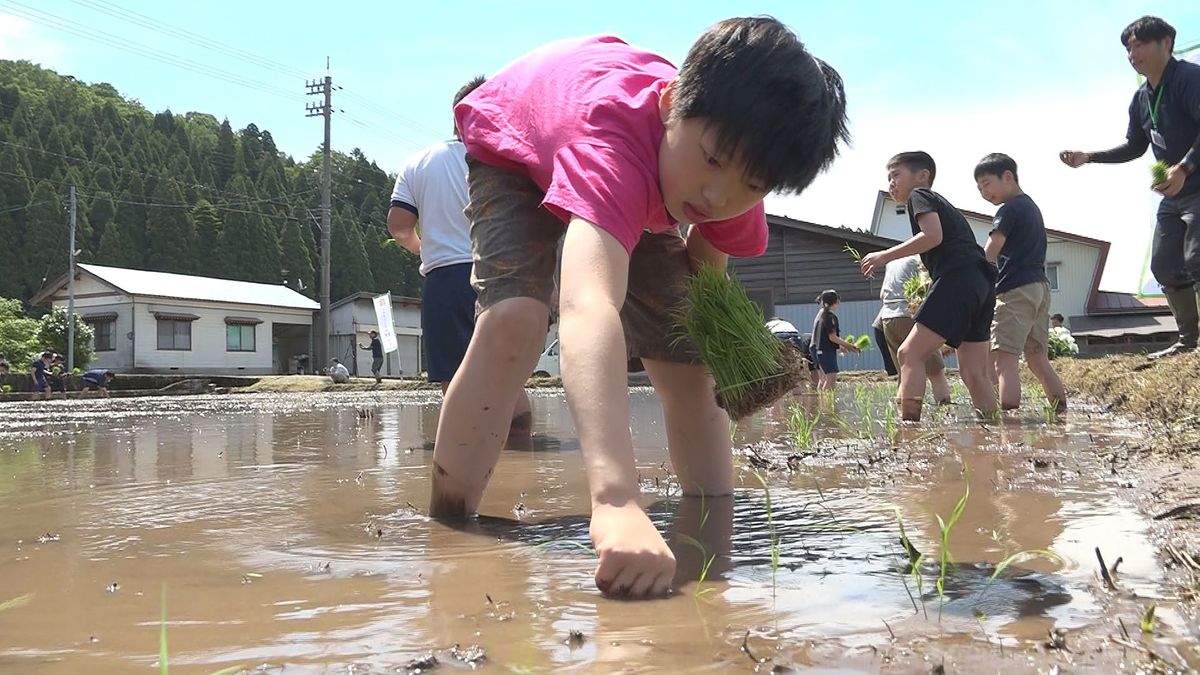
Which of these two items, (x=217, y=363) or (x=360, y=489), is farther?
(x=217, y=363)

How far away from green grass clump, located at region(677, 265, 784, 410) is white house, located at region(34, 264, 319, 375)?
1421 inches

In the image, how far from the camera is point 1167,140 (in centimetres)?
499

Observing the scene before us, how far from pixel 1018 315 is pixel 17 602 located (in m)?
5.03

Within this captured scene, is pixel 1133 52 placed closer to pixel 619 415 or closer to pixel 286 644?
pixel 619 415

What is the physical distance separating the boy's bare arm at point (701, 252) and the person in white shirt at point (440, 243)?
1.80 meters

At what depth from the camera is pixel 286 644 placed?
118 cm

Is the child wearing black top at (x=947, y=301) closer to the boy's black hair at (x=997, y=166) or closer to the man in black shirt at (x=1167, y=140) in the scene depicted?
the boy's black hair at (x=997, y=166)

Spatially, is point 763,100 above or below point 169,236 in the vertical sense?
below

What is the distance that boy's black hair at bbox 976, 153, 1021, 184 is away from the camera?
536 cm

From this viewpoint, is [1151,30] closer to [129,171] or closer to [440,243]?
[440,243]

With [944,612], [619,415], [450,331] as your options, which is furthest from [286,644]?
[450,331]

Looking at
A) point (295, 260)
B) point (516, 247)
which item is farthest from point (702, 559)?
point (295, 260)

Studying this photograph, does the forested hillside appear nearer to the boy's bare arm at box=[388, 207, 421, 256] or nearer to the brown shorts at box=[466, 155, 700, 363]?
the boy's bare arm at box=[388, 207, 421, 256]

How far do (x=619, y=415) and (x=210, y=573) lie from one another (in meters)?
0.80
